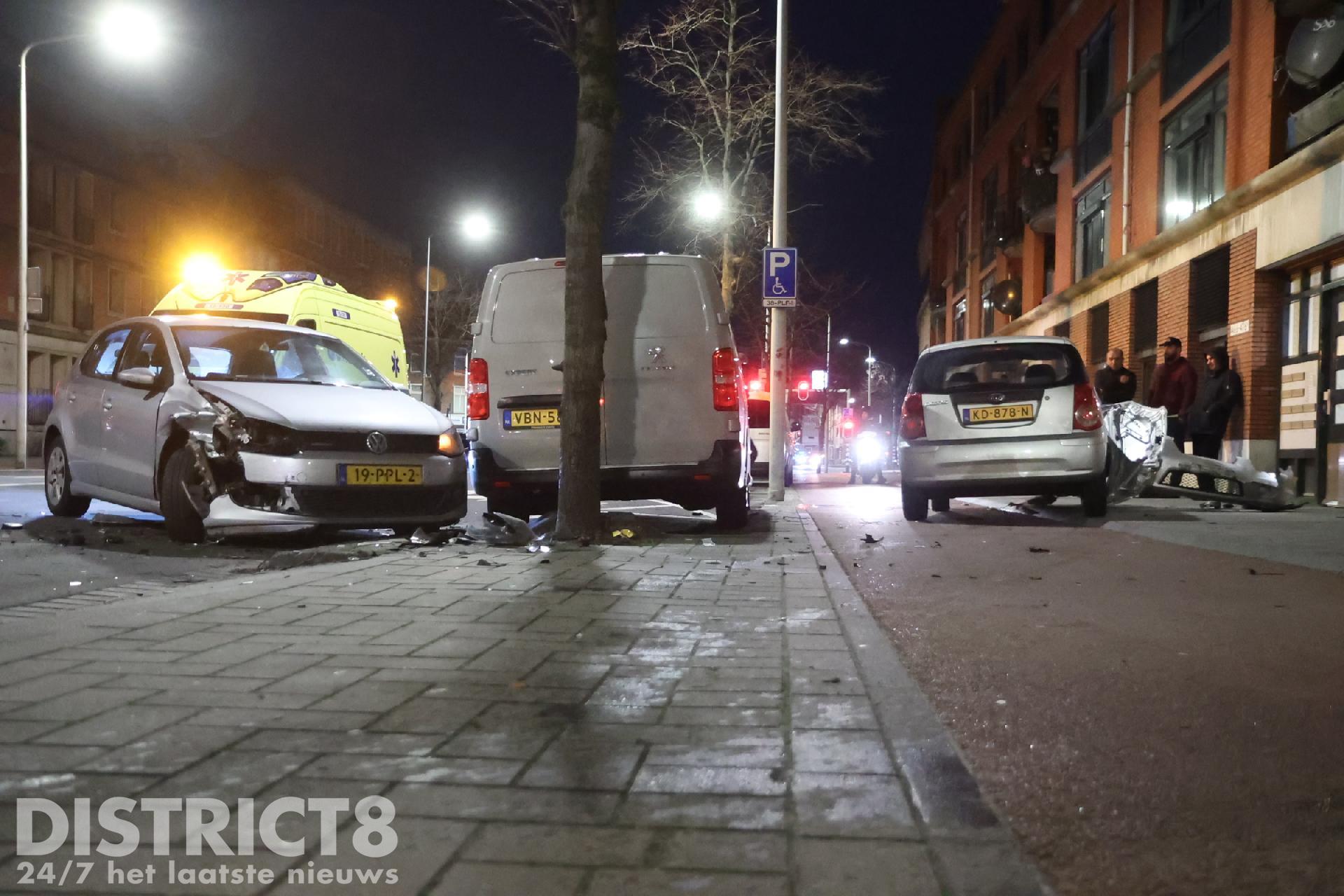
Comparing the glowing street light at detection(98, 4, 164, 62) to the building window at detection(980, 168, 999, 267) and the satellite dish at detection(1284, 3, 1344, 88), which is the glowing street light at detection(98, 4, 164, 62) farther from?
the building window at detection(980, 168, 999, 267)

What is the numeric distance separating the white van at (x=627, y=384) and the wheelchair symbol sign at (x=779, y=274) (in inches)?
233

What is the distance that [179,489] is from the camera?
7414 millimetres

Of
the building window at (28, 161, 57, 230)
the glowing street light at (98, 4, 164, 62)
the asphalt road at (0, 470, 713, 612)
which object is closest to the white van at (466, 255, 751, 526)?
the asphalt road at (0, 470, 713, 612)

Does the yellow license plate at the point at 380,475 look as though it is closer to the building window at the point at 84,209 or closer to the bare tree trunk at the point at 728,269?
the bare tree trunk at the point at 728,269

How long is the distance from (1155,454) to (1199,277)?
7846mm

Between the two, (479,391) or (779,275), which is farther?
(779,275)

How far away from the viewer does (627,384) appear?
878 centimetres

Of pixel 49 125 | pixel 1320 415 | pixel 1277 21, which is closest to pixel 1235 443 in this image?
pixel 1320 415

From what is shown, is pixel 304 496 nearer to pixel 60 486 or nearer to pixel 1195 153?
pixel 60 486

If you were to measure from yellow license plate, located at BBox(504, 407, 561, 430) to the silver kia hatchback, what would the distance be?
3.75 meters

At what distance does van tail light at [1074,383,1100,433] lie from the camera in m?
9.91

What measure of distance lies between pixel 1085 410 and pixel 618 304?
459 cm

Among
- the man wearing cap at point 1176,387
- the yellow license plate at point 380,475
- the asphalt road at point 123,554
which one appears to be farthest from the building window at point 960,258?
the yellow license plate at point 380,475

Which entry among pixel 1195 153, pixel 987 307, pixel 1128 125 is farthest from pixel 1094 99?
pixel 987 307
